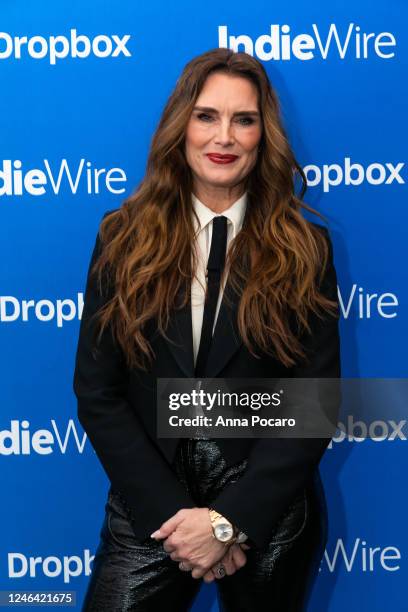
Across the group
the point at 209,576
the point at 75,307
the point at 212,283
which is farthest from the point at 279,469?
the point at 75,307

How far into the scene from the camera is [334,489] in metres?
2.72

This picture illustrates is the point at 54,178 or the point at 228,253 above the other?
the point at 54,178

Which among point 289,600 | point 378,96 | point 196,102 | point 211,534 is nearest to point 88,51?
Answer: point 196,102

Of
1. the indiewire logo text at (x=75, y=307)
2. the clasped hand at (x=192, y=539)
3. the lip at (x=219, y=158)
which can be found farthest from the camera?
the indiewire logo text at (x=75, y=307)

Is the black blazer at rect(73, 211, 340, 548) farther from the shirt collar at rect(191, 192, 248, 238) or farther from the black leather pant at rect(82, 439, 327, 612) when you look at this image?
the shirt collar at rect(191, 192, 248, 238)

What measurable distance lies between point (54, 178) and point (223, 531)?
3.97 ft

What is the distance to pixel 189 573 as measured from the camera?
6.33 feet

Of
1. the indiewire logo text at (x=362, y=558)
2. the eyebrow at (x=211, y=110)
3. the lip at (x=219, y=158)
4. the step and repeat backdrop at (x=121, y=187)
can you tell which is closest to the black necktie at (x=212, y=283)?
the lip at (x=219, y=158)

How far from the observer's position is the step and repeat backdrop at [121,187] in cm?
243

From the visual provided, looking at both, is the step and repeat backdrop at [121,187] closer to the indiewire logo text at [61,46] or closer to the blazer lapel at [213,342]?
the indiewire logo text at [61,46]

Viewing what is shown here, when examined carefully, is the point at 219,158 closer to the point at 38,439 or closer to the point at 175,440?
the point at 175,440

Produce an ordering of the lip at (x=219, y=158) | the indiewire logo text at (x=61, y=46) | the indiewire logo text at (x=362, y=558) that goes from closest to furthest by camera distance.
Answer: the lip at (x=219, y=158) < the indiewire logo text at (x=61, y=46) < the indiewire logo text at (x=362, y=558)

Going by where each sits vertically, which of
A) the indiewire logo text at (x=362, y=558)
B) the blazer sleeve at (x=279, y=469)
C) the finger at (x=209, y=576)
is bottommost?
the indiewire logo text at (x=362, y=558)

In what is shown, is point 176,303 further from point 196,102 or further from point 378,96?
point 378,96
